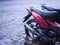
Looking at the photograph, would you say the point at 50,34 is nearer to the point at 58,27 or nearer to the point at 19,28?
the point at 58,27

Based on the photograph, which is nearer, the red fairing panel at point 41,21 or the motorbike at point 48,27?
the motorbike at point 48,27

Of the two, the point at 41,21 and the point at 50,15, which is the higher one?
the point at 50,15

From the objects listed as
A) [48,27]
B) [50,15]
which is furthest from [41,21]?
[50,15]

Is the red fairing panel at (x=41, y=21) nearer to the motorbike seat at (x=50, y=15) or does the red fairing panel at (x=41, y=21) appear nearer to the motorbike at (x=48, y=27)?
the motorbike at (x=48, y=27)

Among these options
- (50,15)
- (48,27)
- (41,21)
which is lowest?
(48,27)

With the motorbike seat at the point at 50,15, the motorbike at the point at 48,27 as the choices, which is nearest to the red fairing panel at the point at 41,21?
the motorbike at the point at 48,27

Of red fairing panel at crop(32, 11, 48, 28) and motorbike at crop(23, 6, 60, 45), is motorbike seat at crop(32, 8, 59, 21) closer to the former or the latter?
motorbike at crop(23, 6, 60, 45)

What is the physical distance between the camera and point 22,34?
21.2 feet

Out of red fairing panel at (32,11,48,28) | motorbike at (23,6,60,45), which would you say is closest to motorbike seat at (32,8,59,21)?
motorbike at (23,6,60,45)

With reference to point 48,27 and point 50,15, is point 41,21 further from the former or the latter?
point 50,15

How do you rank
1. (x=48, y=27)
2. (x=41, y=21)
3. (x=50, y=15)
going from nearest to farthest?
(x=50, y=15) < (x=48, y=27) < (x=41, y=21)

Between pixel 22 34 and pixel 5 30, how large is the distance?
971 mm

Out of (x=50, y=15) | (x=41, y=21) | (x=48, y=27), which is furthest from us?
(x=41, y=21)

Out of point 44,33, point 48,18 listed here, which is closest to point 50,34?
point 44,33
